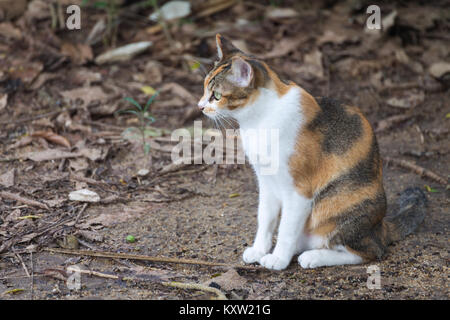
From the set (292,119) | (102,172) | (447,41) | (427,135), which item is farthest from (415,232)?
(447,41)

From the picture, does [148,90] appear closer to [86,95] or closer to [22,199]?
[86,95]

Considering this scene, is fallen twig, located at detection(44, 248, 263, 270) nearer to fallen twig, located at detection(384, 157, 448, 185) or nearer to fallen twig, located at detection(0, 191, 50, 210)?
fallen twig, located at detection(0, 191, 50, 210)

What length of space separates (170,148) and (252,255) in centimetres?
209

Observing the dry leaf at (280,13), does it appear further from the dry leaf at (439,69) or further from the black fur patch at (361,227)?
the black fur patch at (361,227)

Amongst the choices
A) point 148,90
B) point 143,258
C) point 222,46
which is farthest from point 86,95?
point 143,258

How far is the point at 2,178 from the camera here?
5.05 m

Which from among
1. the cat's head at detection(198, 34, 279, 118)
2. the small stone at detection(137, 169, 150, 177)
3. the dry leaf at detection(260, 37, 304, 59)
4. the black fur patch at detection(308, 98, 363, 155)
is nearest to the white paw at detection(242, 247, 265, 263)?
the black fur patch at detection(308, 98, 363, 155)

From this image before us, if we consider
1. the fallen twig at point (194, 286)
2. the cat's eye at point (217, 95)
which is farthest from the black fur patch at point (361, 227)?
the cat's eye at point (217, 95)

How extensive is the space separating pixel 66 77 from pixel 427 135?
4.60 m

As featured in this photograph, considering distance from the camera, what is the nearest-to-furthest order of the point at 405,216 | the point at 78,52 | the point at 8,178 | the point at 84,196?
the point at 405,216, the point at 84,196, the point at 8,178, the point at 78,52

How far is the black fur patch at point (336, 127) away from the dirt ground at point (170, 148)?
3.03 feet

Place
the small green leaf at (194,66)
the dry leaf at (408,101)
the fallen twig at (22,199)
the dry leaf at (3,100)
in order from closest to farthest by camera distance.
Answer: the fallen twig at (22,199) < the dry leaf at (3,100) < the dry leaf at (408,101) < the small green leaf at (194,66)

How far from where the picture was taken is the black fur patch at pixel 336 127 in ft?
12.8

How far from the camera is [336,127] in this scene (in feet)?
12.9
